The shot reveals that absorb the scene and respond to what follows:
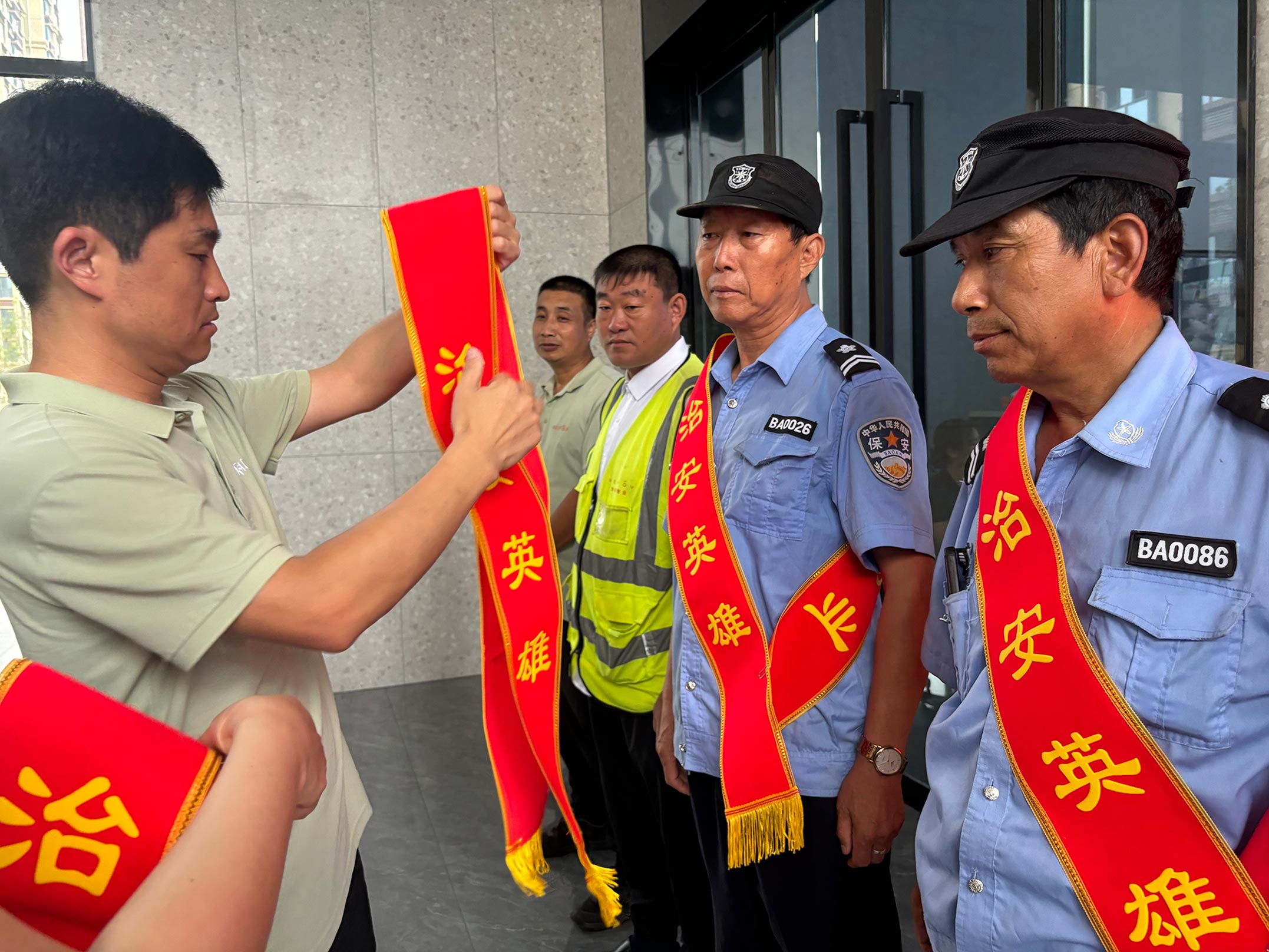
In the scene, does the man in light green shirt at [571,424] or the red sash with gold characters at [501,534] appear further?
the man in light green shirt at [571,424]

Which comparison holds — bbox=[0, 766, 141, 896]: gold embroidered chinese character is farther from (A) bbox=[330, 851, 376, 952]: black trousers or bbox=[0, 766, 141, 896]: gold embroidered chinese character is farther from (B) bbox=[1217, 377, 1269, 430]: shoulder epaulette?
(B) bbox=[1217, 377, 1269, 430]: shoulder epaulette

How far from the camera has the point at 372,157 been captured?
429cm

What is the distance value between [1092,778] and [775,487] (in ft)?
2.39

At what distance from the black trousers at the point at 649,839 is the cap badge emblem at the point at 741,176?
1.16m

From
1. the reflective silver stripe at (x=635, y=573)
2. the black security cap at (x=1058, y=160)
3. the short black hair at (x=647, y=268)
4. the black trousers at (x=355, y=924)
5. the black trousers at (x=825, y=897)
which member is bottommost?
the black trousers at (x=825, y=897)

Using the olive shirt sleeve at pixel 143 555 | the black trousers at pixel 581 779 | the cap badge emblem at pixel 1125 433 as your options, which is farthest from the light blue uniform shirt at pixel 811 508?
the black trousers at pixel 581 779

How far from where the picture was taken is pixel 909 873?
2.50 m

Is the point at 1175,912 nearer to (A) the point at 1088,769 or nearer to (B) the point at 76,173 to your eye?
(A) the point at 1088,769

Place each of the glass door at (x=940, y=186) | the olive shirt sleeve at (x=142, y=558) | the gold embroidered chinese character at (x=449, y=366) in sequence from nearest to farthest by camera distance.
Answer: the olive shirt sleeve at (x=142, y=558), the gold embroidered chinese character at (x=449, y=366), the glass door at (x=940, y=186)

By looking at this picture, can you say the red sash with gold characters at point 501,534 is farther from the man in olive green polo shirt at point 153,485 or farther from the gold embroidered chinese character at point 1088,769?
the gold embroidered chinese character at point 1088,769

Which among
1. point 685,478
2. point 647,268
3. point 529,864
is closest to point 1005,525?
point 685,478

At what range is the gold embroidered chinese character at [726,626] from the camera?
5.04ft

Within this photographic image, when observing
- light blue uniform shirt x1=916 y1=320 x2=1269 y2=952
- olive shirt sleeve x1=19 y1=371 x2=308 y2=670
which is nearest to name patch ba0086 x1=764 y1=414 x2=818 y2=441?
light blue uniform shirt x1=916 y1=320 x2=1269 y2=952

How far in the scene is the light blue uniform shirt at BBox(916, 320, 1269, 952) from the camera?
2.75 feet
